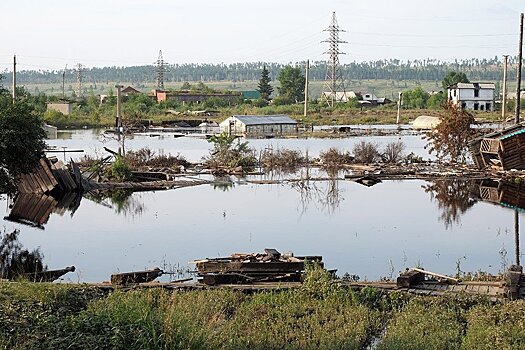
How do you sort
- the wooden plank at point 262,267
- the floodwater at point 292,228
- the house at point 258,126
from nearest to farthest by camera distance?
the wooden plank at point 262,267
the floodwater at point 292,228
the house at point 258,126

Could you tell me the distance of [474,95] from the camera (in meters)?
86.8

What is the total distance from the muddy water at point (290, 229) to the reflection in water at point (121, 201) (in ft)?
0.11

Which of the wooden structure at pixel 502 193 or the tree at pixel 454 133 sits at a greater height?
the tree at pixel 454 133

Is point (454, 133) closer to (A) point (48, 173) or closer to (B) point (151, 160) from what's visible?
(B) point (151, 160)

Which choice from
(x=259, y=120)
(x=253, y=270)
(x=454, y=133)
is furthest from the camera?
(x=259, y=120)

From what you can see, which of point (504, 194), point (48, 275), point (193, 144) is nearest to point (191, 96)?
point (193, 144)

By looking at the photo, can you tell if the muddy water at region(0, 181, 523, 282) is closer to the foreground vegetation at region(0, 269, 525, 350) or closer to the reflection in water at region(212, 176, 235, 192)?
the reflection in water at region(212, 176, 235, 192)

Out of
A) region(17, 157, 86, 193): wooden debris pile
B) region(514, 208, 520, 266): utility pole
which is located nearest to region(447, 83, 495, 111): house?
region(17, 157, 86, 193): wooden debris pile

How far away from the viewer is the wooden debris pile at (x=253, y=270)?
1385 centimetres

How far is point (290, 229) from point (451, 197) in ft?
26.0

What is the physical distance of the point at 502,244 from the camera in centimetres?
1881

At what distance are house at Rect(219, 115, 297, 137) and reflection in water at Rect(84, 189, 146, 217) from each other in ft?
85.5

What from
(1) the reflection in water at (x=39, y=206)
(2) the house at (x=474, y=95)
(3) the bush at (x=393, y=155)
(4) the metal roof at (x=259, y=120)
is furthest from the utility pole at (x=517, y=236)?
(2) the house at (x=474, y=95)

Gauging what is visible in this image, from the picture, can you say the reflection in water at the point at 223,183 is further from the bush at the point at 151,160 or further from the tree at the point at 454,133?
the tree at the point at 454,133
